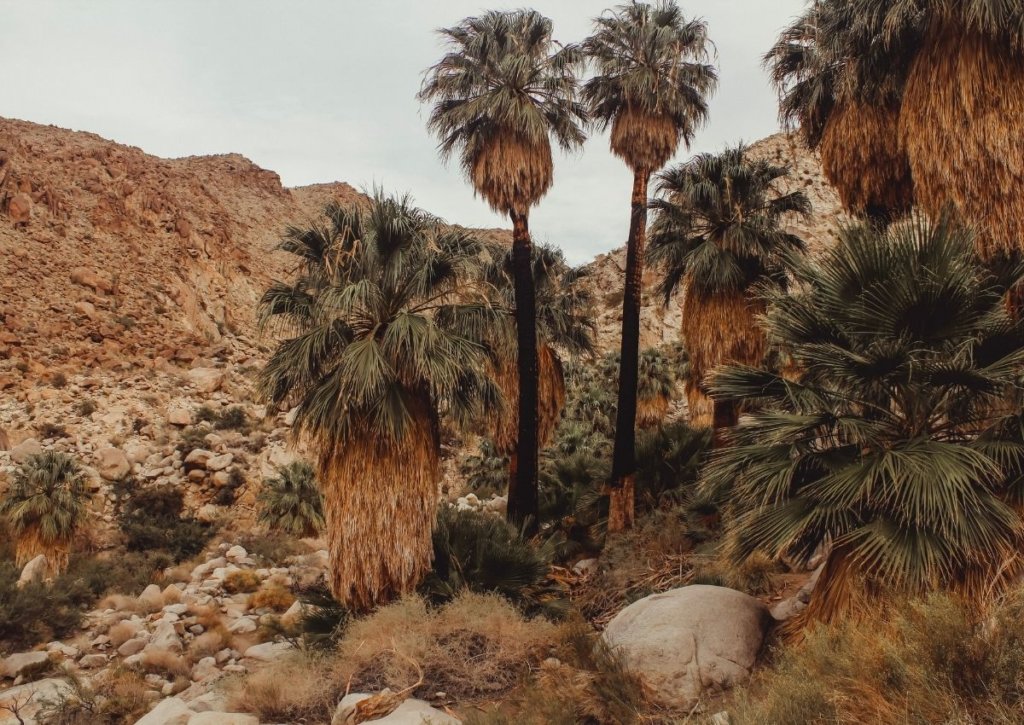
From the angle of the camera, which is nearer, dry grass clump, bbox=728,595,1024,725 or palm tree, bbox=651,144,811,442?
dry grass clump, bbox=728,595,1024,725

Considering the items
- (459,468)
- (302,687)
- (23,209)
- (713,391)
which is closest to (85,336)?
(23,209)

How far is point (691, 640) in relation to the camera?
21.3ft

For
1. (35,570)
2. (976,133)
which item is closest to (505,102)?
(976,133)

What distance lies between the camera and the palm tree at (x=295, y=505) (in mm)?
25531

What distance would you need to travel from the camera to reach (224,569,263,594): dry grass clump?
2053 centimetres

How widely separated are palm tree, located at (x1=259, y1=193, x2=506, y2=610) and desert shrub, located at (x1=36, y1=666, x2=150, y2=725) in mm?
4671

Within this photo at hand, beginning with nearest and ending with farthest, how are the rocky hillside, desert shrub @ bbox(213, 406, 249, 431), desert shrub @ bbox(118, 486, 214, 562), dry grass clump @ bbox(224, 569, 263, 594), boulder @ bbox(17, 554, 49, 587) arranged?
boulder @ bbox(17, 554, 49, 587) → dry grass clump @ bbox(224, 569, 263, 594) → desert shrub @ bbox(118, 486, 214, 562) → desert shrub @ bbox(213, 406, 249, 431) → the rocky hillside

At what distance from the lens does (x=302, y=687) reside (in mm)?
7562

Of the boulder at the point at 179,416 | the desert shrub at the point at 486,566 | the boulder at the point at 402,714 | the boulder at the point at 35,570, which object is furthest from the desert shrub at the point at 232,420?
the boulder at the point at 402,714

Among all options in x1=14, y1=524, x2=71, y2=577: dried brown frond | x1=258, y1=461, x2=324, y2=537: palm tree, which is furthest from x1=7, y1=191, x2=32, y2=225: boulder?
x1=258, y1=461, x2=324, y2=537: palm tree

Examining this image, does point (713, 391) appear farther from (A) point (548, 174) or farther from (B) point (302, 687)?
(A) point (548, 174)

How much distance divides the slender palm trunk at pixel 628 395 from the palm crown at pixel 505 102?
264 centimetres

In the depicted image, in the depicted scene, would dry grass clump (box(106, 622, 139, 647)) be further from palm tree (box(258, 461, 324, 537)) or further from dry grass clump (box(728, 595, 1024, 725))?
dry grass clump (box(728, 595, 1024, 725))

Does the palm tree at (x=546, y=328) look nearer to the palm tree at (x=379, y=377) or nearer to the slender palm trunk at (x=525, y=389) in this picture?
the slender palm trunk at (x=525, y=389)
